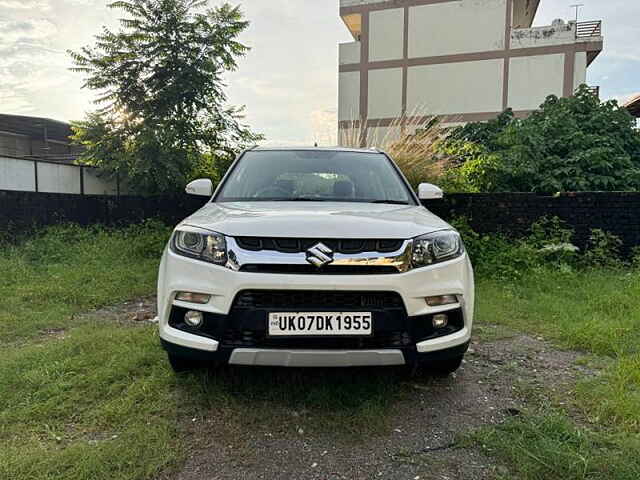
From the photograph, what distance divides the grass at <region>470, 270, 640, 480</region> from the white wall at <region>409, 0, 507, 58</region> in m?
17.2

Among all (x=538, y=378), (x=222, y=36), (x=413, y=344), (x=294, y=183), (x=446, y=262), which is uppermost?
(x=222, y=36)

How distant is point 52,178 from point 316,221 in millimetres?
7572

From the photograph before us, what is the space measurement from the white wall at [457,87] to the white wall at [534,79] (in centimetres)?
57

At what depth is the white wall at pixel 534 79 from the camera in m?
17.9

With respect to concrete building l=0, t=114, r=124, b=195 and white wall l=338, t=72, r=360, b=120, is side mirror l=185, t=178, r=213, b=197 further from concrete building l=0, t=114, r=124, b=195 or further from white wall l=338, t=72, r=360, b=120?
white wall l=338, t=72, r=360, b=120

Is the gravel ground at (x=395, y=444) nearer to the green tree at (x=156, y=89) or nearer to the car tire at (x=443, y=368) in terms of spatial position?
the car tire at (x=443, y=368)

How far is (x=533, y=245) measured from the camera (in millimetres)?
5730

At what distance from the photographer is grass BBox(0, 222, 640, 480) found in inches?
72.1

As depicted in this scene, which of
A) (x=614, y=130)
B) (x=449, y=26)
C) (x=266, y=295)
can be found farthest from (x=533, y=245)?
(x=449, y=26)

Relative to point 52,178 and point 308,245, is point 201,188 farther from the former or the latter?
point 52,178

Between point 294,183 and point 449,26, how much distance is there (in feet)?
64.7

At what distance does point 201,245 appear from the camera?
215cm

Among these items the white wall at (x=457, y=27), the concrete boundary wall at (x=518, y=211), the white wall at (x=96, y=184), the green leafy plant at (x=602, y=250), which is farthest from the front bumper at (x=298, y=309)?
the white wall at (x=457, y=27)

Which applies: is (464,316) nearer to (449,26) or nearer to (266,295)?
(266,295)
